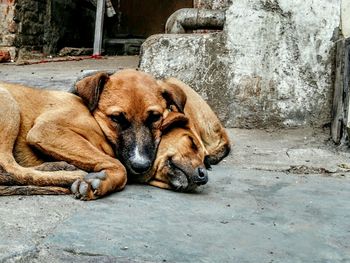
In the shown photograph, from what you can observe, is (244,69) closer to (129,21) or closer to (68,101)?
(68,101)

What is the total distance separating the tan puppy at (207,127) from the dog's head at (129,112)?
76 cm

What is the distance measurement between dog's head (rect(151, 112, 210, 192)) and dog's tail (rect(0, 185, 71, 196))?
684 millimetres

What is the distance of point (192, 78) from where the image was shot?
5246mm

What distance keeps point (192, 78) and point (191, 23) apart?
2.44 ft

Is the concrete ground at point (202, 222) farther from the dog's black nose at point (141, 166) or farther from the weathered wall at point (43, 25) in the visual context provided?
the weathered wall at point (43, 25)

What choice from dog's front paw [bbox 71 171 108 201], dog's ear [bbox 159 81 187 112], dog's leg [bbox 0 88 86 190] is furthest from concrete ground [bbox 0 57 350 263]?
dog's ear [bbox 159 81 187 112]

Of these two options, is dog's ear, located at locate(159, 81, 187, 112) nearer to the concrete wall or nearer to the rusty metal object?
the concrete wall

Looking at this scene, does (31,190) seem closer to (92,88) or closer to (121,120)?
(121,120)

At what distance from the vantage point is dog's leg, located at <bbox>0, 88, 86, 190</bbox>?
3121mm

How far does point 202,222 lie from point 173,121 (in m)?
1.21

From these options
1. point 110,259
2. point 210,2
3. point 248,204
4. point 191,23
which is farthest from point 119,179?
point 210,2

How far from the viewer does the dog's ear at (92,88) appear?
364 cm

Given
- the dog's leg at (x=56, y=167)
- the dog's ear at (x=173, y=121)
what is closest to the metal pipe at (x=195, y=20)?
the dog's ear at (x=173, y=121)

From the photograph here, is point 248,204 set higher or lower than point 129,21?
lower
